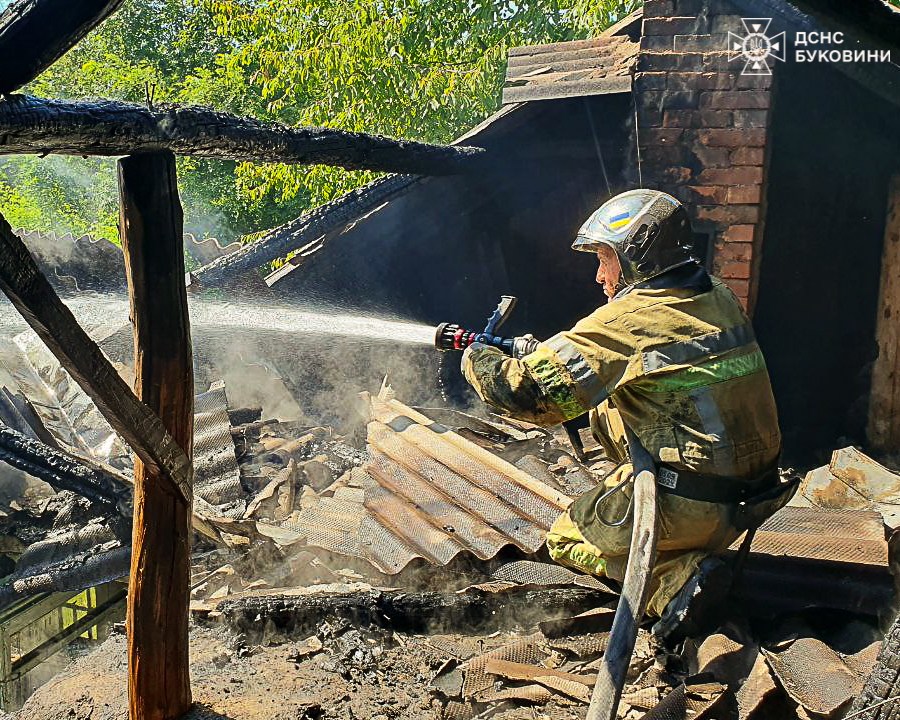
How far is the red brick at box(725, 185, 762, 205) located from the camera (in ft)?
19.3

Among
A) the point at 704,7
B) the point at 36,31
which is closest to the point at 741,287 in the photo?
the point at 704,7

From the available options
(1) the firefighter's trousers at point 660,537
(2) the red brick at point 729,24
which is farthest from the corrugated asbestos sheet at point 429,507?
(2) the red brick at point 729,24

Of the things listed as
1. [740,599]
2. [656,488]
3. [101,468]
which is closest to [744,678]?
[740,599]

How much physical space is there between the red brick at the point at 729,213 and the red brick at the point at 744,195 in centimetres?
3

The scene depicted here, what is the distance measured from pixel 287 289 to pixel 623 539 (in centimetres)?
396

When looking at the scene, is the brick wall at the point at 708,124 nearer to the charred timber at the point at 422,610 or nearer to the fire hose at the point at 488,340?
the fire hose at the point at 488,340

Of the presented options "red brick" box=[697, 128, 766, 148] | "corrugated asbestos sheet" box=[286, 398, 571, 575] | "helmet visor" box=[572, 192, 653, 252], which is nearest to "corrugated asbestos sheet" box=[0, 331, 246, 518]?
"corrugated asbestos sheet" box=[286, 398, 571, 575]

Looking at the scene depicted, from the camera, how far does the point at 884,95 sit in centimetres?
539

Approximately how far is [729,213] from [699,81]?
95 centimetres

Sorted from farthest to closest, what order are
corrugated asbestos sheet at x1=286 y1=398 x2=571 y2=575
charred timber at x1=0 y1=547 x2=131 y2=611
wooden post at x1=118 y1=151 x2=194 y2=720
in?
charred timber at x1=0 y1=547 x2=131 y2=611, corrugated asbestos sheet at x1=286 y1=398 x2=571 y2=575, wooden post at x1=118 y1=151 x2=194 y2=720

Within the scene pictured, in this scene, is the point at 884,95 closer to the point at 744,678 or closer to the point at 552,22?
the point at 744,678

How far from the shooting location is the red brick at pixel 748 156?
5.84 meters

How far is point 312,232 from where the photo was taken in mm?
7336

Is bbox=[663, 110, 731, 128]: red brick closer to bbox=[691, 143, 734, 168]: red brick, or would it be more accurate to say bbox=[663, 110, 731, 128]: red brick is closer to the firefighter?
bbox=[691, 143, 734, 168]: red brick
